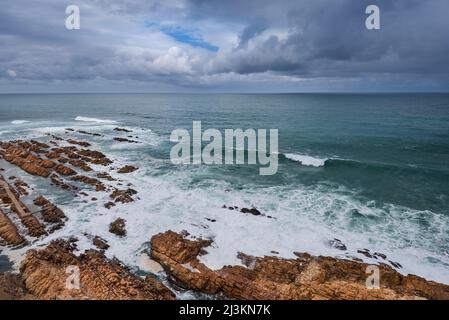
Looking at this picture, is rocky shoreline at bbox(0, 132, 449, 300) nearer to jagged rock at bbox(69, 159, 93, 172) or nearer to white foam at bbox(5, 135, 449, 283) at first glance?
white foam at bbox(5, 135, 449, 283)

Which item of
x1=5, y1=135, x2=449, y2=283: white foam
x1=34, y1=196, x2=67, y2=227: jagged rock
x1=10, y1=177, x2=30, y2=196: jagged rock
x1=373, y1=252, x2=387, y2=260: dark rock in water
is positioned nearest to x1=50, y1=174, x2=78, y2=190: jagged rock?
x1=5, y1=135, x2=449, y2=283: white foam

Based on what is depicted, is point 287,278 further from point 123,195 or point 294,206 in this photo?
point 123,195

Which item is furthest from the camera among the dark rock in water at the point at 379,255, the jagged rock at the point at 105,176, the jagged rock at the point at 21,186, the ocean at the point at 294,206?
the jagged rock at the point at 105,176

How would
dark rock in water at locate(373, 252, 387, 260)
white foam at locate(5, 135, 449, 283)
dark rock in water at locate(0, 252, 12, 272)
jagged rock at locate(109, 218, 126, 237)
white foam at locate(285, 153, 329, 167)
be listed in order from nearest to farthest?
dark rock in water at locate(0, 252, 12, 272) < dark rock in water at locate(373, 252, 387, 260) < white foam at locate(5, 135, 449, 283) < jagged rock at locate(109, 218, 126, 237) < white foam at locate(285, 153, 329, 167)

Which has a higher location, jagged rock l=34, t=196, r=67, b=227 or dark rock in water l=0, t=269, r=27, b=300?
jagged rock l=34, t=196, r=67, b=227

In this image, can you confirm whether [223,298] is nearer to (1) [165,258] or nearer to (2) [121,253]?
(1) [165,258]

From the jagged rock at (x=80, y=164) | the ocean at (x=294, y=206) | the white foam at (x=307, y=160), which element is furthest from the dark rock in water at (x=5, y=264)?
the white foam at (x=307, y=160)

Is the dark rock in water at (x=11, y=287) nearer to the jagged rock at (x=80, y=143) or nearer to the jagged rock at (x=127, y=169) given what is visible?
the jagged rock at (x=127, y=169)

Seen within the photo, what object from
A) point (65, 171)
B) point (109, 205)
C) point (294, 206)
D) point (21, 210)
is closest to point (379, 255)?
point (294, 206)
